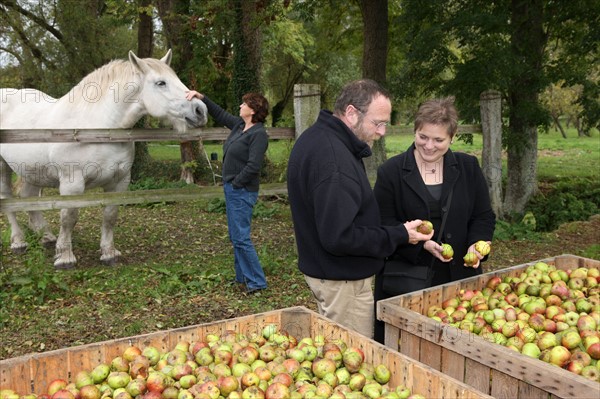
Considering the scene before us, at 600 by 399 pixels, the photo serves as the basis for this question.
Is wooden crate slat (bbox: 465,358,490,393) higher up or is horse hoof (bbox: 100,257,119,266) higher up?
wooden crate slat (bbox: 465,358,490,393)

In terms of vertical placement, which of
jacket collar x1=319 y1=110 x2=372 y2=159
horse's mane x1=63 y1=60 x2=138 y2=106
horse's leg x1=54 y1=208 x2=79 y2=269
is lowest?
horse's leg x1=54 y1=208 x2=79 y2=269

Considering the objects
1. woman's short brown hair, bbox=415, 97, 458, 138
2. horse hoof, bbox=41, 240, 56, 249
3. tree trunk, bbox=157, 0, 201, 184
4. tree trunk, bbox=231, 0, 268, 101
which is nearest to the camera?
woman's short brown hair, bbox=415, 97, 458, 138

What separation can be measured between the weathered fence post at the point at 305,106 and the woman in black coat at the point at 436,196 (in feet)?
11.7

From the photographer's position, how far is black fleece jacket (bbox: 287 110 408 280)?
110 inches

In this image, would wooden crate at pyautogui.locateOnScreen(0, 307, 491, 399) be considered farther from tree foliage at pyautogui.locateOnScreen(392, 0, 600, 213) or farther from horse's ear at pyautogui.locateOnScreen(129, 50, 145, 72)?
tree foliage at pyautogui.locateOnScreen(392, 0, 600, 213)

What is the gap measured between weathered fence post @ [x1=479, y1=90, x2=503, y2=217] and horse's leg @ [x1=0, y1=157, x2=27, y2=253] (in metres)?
6.79

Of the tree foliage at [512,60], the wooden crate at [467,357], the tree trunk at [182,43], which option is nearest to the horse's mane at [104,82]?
the wooden crate at [467,357]

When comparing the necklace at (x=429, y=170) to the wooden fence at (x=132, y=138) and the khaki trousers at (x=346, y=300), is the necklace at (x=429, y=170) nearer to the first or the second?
the khaki trousers at (x=346, y=300)

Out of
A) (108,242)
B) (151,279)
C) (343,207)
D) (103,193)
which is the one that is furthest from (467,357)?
(108,242)

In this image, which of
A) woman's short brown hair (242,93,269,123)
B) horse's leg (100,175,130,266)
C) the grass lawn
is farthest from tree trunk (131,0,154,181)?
woman's short brown hair (242,93,269,123)

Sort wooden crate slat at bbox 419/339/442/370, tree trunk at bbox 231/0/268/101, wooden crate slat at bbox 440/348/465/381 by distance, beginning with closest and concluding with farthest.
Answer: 1. wooden crate slat at bbox 440/348/465/381
2. wooden crate slat at bbox 419/339/442/370
3. tree trunk at bbox 231/0/268/101

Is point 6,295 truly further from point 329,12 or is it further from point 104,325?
point 329,12

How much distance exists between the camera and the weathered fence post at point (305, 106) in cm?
709

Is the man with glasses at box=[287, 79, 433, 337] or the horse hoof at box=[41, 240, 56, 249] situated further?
the horse hoof at box=[41, 240, 56, 249]
